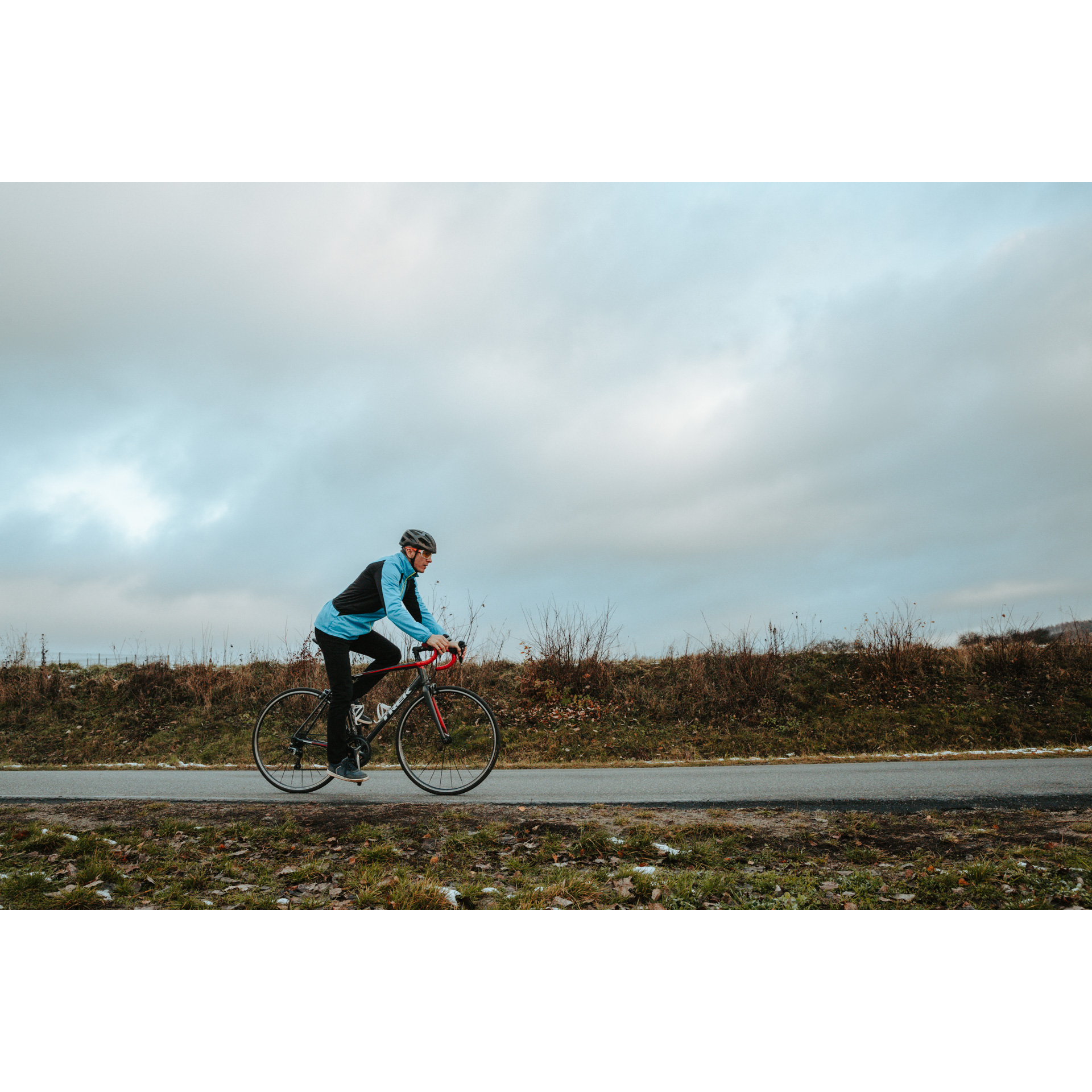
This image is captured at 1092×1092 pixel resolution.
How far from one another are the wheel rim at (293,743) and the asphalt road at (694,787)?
170mm

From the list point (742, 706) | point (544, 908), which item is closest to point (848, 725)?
point (742, 706)

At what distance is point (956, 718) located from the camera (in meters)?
16.8

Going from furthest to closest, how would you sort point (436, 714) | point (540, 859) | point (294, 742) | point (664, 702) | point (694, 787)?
point (664, 702) < point (694, 787) < point (294, 742) < point (436, 714) < point (540, 859)

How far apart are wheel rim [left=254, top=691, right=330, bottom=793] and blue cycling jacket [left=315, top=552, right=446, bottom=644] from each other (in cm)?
88

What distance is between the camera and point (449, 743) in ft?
22.8

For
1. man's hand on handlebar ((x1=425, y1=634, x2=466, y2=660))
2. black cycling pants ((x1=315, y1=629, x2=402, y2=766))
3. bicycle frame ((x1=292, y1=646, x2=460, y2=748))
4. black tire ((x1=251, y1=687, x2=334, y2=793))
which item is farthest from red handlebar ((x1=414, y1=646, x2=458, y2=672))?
black tire ((x1=251, y1=687, x2=334, y2=793))

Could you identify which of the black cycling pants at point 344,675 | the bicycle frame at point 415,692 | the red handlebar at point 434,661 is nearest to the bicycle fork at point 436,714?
the bicycle frame at point 415,692

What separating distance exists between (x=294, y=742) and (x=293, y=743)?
2cm

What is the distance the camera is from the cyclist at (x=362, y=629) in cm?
684

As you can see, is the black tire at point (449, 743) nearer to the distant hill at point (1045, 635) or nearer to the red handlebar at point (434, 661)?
the red handlebar at point (434, 661)

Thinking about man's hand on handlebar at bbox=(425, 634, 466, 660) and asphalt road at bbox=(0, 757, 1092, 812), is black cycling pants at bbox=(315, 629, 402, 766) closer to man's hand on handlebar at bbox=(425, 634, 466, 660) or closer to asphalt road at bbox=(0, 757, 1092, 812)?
asphalt road at bbox=(0, 757, 1092, 812)

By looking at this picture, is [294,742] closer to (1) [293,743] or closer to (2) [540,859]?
(1) [293,743]

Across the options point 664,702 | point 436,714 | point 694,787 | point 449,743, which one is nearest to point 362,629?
point 436,714

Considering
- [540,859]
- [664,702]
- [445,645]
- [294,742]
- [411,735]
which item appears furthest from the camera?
[664,702]
